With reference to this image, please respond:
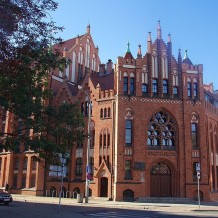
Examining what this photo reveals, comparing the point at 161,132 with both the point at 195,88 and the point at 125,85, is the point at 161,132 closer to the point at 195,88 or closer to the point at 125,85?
the point at 125,85

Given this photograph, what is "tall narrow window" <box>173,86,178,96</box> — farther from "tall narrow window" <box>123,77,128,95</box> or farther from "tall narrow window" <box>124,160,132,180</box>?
"tall narrow window" <box>124,160,132,180</box>

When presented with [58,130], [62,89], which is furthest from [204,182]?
[58,130]

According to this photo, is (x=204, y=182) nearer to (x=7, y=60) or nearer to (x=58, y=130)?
(x=58, y=130)

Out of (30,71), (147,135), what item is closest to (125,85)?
(147,135)

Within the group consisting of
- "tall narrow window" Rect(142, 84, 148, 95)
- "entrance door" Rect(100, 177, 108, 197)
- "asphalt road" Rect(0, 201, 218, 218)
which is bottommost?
"asphalt road" Rect(0, 201, 218, 218)

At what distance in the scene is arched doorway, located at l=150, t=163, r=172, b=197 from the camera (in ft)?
123

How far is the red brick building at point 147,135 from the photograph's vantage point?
37.2 meters

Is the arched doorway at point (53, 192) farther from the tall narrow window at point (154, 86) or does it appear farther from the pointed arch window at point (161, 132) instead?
the tall narrow window at point (154, 86)

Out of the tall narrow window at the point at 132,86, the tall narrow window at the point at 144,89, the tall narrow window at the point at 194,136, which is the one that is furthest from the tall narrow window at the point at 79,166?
the tall narrow window at the point at 194,136

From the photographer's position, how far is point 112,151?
1497 inches

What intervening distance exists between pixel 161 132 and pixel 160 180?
5.51 metres

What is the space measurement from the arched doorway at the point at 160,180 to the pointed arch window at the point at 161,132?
2353mm

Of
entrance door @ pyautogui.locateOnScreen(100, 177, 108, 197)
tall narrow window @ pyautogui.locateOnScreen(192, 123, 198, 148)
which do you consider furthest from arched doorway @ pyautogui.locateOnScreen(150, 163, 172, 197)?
Answer: entrance door @ pyautogui.locateOnScreen(100, 177, 108, 197)

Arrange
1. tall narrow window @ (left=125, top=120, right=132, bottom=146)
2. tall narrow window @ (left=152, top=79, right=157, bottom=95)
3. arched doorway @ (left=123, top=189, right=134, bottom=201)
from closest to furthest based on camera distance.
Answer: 1. arched doorway @ (left=123, top=189, right=134, bottom=201)
2. tall narrow window @ (left=125, top=120, right=132, bottom=146)
3. tall narrow window @ (left=152, top=79, right=157, bottom=95)
